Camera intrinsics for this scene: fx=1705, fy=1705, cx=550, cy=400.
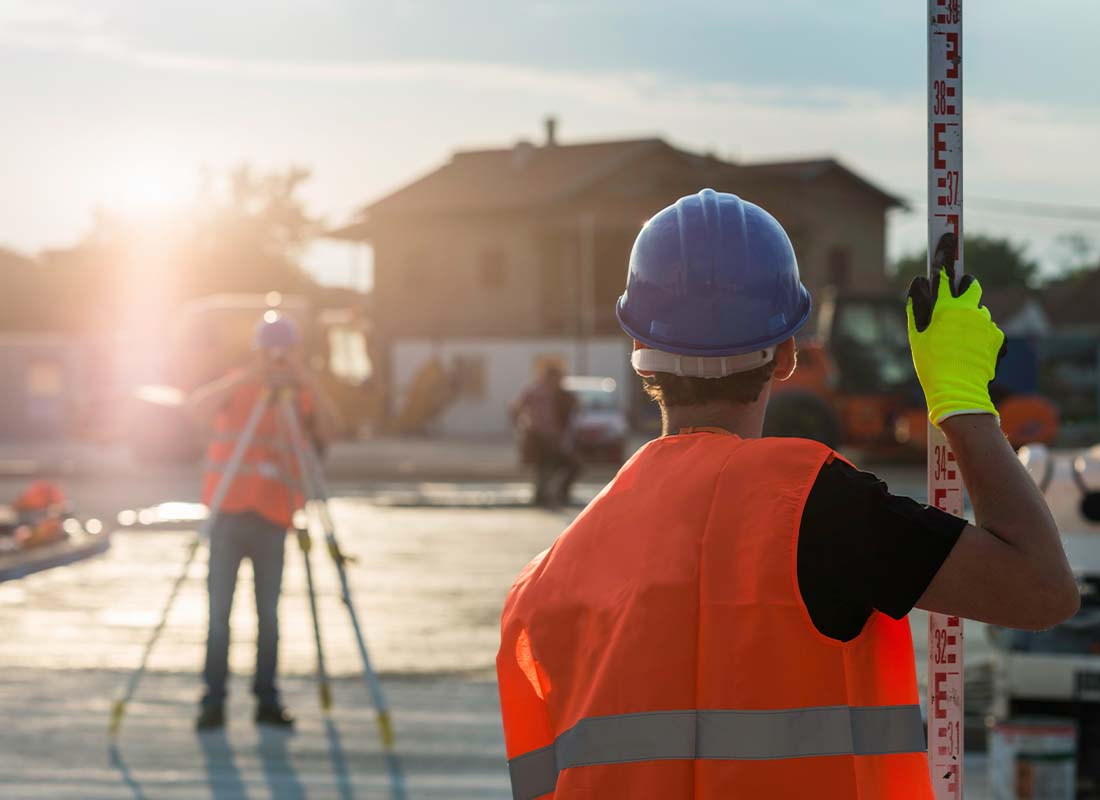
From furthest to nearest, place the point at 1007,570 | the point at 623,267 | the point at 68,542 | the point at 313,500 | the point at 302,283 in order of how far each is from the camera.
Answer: the point at 302,283, the point at 623,267, the point at 68,542, the point at 313,500, the point at 1007,570

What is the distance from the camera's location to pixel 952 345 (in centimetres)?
242

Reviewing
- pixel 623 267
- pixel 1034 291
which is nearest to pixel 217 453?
pixel 623 267

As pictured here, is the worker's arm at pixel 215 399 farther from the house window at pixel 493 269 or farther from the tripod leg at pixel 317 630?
the house window at pixel 493 269

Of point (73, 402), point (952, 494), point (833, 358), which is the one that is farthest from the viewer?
point (73, 402)

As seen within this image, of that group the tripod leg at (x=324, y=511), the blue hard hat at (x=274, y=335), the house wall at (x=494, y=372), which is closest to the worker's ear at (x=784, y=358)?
the tripod leg at (x=324, y=511)

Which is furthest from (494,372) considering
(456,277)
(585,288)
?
(456,277)

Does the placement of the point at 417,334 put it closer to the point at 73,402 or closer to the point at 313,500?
the point at 73,402

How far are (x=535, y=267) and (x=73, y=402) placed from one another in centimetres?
1515

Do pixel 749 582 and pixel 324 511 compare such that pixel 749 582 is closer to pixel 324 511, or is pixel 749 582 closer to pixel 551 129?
pixel 324 511

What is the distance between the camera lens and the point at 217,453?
854 cm

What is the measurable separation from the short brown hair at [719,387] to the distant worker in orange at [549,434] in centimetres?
1856

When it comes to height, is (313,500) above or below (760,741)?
below

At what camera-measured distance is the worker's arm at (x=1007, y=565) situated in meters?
2.23

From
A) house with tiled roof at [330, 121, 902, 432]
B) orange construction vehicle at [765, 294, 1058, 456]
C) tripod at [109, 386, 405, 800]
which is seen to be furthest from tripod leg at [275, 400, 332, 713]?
house with tiled roof at [330, 121, 902, 432]
